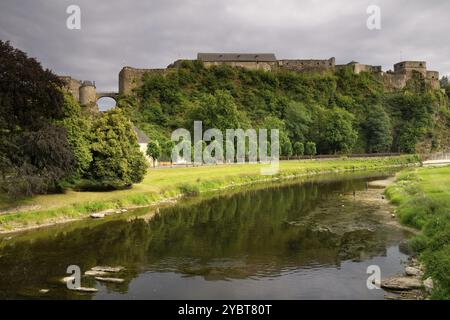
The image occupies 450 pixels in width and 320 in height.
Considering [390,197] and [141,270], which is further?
[390,197]

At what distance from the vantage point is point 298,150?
297 ft

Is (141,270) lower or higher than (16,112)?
lower

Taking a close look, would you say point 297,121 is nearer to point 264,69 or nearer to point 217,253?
point 264,69

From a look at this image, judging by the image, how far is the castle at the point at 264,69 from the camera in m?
101

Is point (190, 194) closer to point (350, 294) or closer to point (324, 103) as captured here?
point (350, 294)

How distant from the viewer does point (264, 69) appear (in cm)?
11831

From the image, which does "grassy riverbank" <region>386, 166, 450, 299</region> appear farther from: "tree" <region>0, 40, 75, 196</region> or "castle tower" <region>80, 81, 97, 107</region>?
"castle tower" <region>80, 81, 97, 107</region>

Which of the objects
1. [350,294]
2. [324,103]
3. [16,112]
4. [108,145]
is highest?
[324,103]

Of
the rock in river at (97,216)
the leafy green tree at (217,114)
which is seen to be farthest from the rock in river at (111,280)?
the leafy green tree at (217,114)

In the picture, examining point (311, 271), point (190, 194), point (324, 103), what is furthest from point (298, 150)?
point (311, 271)

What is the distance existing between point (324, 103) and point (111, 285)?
106175 millimetres

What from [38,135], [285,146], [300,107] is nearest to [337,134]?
[300,107]
